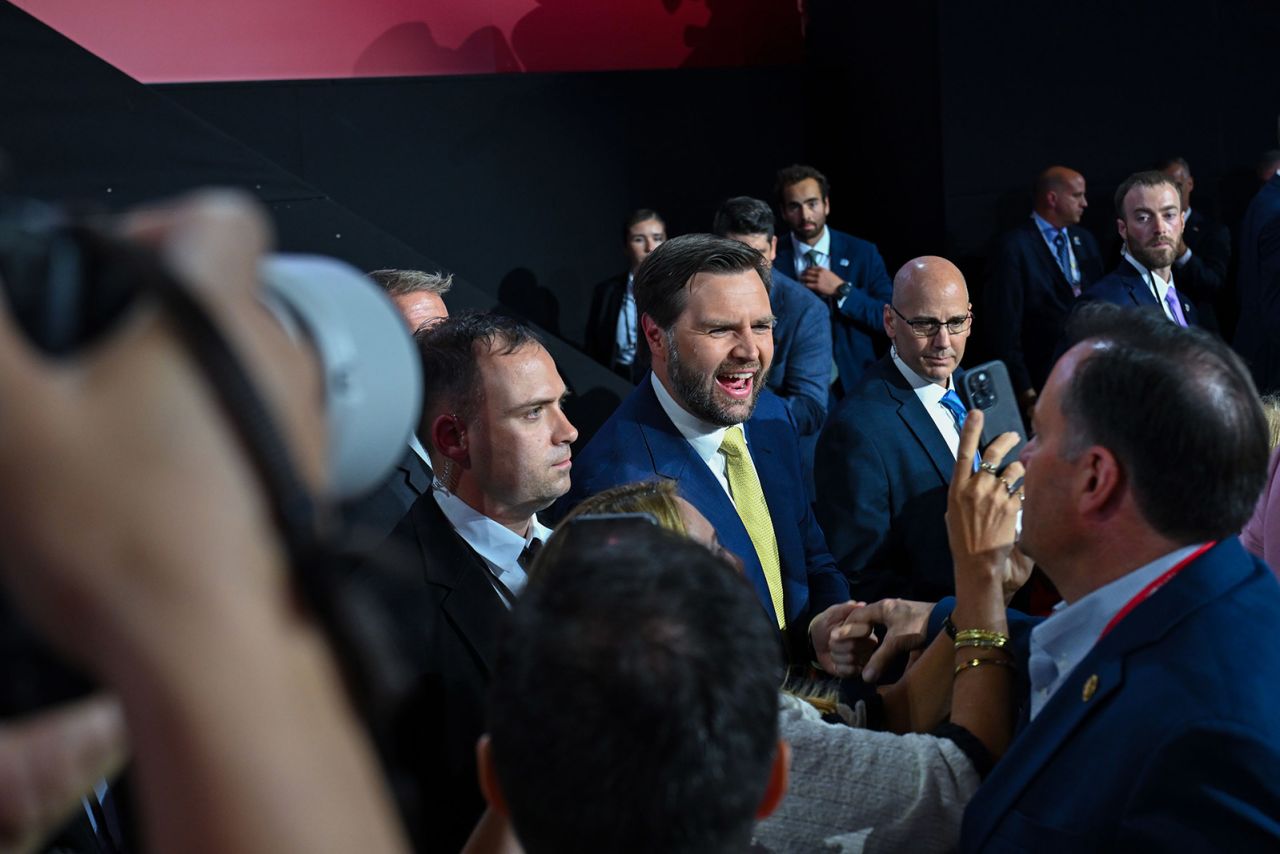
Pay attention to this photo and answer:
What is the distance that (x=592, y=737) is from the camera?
79 centimetres

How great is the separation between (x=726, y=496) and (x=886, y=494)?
0.61m

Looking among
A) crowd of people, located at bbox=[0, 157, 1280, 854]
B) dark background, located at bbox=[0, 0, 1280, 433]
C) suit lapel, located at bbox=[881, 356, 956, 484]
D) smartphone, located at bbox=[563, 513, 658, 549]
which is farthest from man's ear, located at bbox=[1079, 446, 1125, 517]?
dark background, located at bbox=[0, 0, 1280, 433]

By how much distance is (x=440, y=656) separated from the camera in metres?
1.59

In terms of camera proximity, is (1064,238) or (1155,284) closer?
(1155,284)

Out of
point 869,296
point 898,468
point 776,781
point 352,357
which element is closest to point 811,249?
point 869,296

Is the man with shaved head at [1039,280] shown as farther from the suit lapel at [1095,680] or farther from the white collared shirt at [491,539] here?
the suit lapel at [1095,680]

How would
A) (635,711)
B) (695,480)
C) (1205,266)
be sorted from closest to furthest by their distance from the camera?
(635,711)
(695,480)
(1205,266)

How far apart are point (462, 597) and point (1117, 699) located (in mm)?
849

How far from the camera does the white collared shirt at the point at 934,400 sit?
3.14 meters

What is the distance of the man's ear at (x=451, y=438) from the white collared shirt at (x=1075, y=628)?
0.95m

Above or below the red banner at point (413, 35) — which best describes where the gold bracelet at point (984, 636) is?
A: below

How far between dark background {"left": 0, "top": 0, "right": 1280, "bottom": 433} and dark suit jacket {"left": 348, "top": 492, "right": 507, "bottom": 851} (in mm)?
4059

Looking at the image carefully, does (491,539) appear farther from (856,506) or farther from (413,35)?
(413,35)

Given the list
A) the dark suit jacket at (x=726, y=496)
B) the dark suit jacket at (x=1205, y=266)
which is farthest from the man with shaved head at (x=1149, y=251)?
the dark suit jacket at (x=726, y=496)
